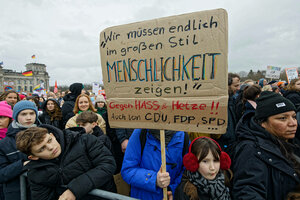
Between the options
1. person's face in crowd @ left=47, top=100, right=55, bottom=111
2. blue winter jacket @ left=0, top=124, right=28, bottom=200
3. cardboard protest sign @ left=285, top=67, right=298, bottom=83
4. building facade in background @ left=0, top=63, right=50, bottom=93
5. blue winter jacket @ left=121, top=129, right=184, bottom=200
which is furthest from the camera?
building facade in background @ left=0, top=63, right=50, bottom=93

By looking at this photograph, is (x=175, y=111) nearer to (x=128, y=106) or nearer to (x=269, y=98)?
(x=128, y=106)

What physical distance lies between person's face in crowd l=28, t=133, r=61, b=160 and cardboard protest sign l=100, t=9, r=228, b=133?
2.14ft

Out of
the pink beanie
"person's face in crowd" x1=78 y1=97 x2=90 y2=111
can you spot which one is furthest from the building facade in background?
the pink beanie

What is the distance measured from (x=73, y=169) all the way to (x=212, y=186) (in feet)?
4.76

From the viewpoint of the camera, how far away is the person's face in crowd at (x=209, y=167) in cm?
168

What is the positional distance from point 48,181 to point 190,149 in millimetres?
1488

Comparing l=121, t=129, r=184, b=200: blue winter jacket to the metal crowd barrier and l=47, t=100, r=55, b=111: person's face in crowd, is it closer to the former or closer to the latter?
the metal crowd barrier

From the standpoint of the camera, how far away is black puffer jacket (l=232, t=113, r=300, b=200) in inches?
57.5

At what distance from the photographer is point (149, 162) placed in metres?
1.89

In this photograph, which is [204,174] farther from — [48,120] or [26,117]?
[48,120]

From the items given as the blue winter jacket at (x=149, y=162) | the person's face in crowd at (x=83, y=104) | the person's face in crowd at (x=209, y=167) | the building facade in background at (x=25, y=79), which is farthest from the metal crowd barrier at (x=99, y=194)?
the building facade in background at (x=25, y=79)

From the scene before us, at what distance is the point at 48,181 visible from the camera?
1.69 meters

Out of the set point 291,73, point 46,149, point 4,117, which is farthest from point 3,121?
point 291,73

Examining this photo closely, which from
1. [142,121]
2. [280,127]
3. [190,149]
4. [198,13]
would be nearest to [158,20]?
[198,13]
